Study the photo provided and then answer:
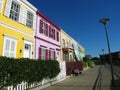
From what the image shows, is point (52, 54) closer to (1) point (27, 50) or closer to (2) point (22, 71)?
(1) point (27, 50)

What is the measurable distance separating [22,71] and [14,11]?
20.8 ft

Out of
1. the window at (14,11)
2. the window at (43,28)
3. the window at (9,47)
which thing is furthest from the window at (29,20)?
the window at (9,47)

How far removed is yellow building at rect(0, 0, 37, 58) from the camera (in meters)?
11.8

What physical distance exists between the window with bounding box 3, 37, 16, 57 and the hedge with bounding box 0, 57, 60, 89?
8.20 ft

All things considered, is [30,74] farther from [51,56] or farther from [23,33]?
[51,56]

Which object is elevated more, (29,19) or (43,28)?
(29,19)

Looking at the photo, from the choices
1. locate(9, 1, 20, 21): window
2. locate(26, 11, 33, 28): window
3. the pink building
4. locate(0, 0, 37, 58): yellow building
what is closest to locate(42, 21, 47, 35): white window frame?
the pink building

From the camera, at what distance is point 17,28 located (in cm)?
1352

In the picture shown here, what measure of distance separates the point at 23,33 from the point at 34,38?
2229 millimetres

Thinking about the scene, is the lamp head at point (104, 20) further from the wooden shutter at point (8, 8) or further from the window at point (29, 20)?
the wooden shutter at point (8, 8)

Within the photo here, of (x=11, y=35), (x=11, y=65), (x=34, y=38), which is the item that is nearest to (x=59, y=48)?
(x=34, y=38)

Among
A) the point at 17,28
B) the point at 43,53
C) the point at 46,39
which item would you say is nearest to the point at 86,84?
the point at 43,53

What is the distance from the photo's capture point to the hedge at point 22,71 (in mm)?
7721

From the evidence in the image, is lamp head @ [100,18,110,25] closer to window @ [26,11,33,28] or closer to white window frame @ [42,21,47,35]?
window @ [26,11,33,28]
